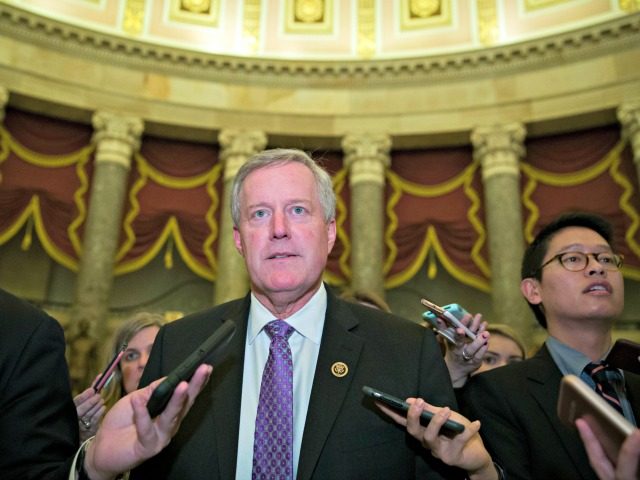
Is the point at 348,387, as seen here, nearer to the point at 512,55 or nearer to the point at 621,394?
the point at 621,394

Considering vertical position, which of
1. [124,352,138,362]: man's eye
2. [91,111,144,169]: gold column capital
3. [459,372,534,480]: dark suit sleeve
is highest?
[91,111,144,169]: gold column capital

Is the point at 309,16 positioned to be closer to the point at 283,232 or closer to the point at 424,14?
the point at 424,14

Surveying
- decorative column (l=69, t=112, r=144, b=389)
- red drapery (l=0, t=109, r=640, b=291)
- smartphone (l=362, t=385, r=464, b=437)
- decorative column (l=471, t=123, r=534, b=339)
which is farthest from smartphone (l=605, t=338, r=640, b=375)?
red drapery (l=0, t=109, r=640, b=291)

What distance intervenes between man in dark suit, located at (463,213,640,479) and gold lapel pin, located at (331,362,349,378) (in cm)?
72

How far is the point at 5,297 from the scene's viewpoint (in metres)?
1.70

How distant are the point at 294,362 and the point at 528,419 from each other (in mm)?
909

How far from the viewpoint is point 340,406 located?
1675 millimetres

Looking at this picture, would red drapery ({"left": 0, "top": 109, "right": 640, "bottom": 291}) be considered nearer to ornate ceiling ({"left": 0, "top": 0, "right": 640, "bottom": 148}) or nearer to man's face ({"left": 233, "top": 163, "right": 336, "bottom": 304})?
ornate ceiling ({"left": 0, "top": 0, "right": 640, "bottom": 148})

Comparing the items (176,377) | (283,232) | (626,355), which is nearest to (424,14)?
(626,355)

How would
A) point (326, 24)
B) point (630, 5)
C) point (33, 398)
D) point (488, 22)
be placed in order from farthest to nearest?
point (326, 24), point (488, 22), point (630, 5), point (33, 398)

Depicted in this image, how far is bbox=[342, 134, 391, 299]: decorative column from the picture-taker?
382 inches

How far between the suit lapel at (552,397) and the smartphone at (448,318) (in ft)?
0.90

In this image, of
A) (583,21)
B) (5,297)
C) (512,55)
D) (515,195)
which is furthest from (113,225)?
(583,21)

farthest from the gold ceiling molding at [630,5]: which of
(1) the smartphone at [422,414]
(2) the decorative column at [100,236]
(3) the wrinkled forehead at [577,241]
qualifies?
(1) the smartphone at [422,414]
